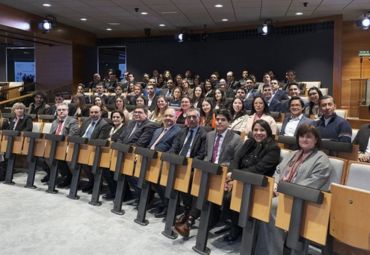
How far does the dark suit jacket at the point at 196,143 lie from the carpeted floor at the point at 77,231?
26.3 inches

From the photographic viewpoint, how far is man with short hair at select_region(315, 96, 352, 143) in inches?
128

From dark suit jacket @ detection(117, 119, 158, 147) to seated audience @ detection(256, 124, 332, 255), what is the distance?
171cm

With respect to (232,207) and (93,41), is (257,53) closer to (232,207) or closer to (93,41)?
(93,41)

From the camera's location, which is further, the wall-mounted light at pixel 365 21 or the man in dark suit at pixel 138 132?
the wall-mounted light at pixel 365 21

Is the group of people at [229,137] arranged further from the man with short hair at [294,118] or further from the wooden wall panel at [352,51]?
the wooden wall panel at [352,51]

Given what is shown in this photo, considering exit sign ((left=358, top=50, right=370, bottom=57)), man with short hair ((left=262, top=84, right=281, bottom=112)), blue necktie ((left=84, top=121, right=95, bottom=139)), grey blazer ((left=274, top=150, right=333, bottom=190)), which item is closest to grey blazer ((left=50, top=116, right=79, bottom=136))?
blue necktie ((left=84, top=121, right=95, bottom=139))

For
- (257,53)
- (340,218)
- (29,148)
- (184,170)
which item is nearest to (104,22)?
(257,53)

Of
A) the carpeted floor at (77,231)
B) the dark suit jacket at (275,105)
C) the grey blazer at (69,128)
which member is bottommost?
the carpeted floor at (77,231)

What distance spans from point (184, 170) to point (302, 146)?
0.96 meters

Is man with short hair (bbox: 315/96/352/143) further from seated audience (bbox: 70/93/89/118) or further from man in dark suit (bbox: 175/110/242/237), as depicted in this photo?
seated audience (bbox: 70/93/89/118)

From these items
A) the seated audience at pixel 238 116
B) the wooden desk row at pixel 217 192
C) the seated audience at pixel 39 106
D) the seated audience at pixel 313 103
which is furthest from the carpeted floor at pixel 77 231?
the seated audience at pixel 39 106

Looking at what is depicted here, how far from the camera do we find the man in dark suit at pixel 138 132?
3954 millimetres

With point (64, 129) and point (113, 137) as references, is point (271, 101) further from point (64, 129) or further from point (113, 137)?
point (64, 129)

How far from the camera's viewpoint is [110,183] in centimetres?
411
